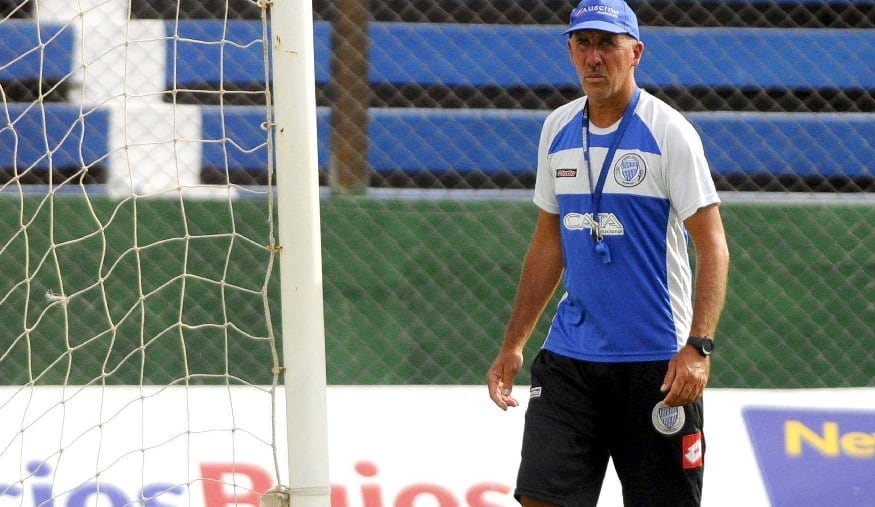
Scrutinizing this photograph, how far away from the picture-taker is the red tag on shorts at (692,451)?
10.1ft

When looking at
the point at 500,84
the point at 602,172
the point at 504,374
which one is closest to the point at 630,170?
the point at 602,172

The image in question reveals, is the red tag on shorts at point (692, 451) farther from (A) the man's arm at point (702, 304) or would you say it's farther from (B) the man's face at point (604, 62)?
(B) the man's face at point (604, 62)

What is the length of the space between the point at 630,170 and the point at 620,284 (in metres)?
0.29

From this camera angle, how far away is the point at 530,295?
336cm

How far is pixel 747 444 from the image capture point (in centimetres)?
468

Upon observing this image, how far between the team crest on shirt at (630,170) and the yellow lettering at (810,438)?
204cm

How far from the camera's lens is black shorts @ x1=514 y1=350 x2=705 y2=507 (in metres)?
3.08

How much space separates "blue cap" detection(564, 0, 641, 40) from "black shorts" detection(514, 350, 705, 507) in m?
0.84

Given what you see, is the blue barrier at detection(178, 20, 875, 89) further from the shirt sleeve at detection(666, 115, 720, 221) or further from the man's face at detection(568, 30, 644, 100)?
the shirt sleeve at detection(666, 115, 720, 221)

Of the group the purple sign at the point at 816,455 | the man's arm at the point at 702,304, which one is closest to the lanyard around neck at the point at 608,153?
the man's arm at the point at 702,304

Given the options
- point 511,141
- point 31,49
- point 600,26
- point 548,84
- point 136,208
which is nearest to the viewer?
point 600,26

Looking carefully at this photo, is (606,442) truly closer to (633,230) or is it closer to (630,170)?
(633,230)

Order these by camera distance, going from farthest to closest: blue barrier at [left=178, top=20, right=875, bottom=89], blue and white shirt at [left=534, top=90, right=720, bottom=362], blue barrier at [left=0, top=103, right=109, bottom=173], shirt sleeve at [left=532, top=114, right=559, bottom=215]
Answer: blue barrier at [left=178, top=20, right=875, bottom=89] < blue barrier at [left=0, top=103, right=109, bottom=173] < shirt sleeve at [left=532, top=114, right=559, bottom=215] < blue and white shirt at [left=534, top=90, right=720, bottom=362]

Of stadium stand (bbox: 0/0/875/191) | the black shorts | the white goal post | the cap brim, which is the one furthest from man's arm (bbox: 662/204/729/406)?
stadium stand (bbox: 0/0/875/191)
